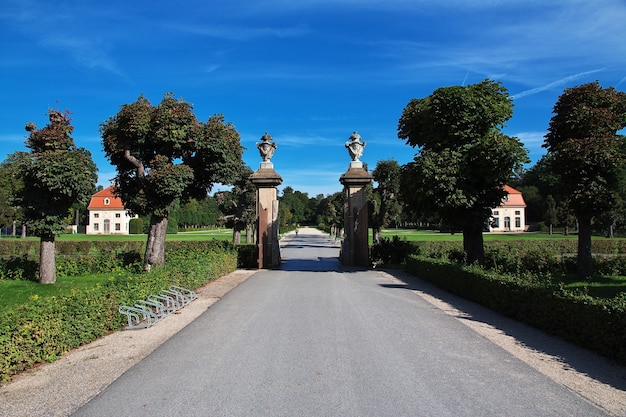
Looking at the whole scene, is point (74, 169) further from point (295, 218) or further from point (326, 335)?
point (295, 218)

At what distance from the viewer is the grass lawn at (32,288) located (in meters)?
10.9

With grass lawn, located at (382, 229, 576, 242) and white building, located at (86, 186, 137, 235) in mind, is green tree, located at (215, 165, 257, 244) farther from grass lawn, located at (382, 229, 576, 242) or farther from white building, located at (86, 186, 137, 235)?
white building, located at (86, 186, 137, 235)

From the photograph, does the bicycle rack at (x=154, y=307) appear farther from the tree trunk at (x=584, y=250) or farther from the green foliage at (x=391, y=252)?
the tree trunk at (x=584, y=250)

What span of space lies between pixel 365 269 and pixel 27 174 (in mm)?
12951

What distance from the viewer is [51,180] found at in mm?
12531

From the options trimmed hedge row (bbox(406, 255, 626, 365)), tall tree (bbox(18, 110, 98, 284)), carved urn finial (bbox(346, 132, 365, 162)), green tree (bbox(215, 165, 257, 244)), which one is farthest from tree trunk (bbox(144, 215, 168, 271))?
green tree (bbox(215, 165, 257, 244))

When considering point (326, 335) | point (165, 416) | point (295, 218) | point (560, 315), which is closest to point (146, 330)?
point (326, 335)

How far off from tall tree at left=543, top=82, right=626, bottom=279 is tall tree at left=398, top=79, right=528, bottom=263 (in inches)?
77.3

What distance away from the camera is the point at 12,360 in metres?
5.38

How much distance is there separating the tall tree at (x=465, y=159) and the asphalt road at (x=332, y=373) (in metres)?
6.19

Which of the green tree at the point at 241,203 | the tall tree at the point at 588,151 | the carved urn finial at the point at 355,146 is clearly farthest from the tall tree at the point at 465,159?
the green tree at the point at 241,203

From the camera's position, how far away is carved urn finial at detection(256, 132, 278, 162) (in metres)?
20.8

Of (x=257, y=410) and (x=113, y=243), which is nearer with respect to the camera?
(x=257, y=410)

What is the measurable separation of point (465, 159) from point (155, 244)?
10763 mm
